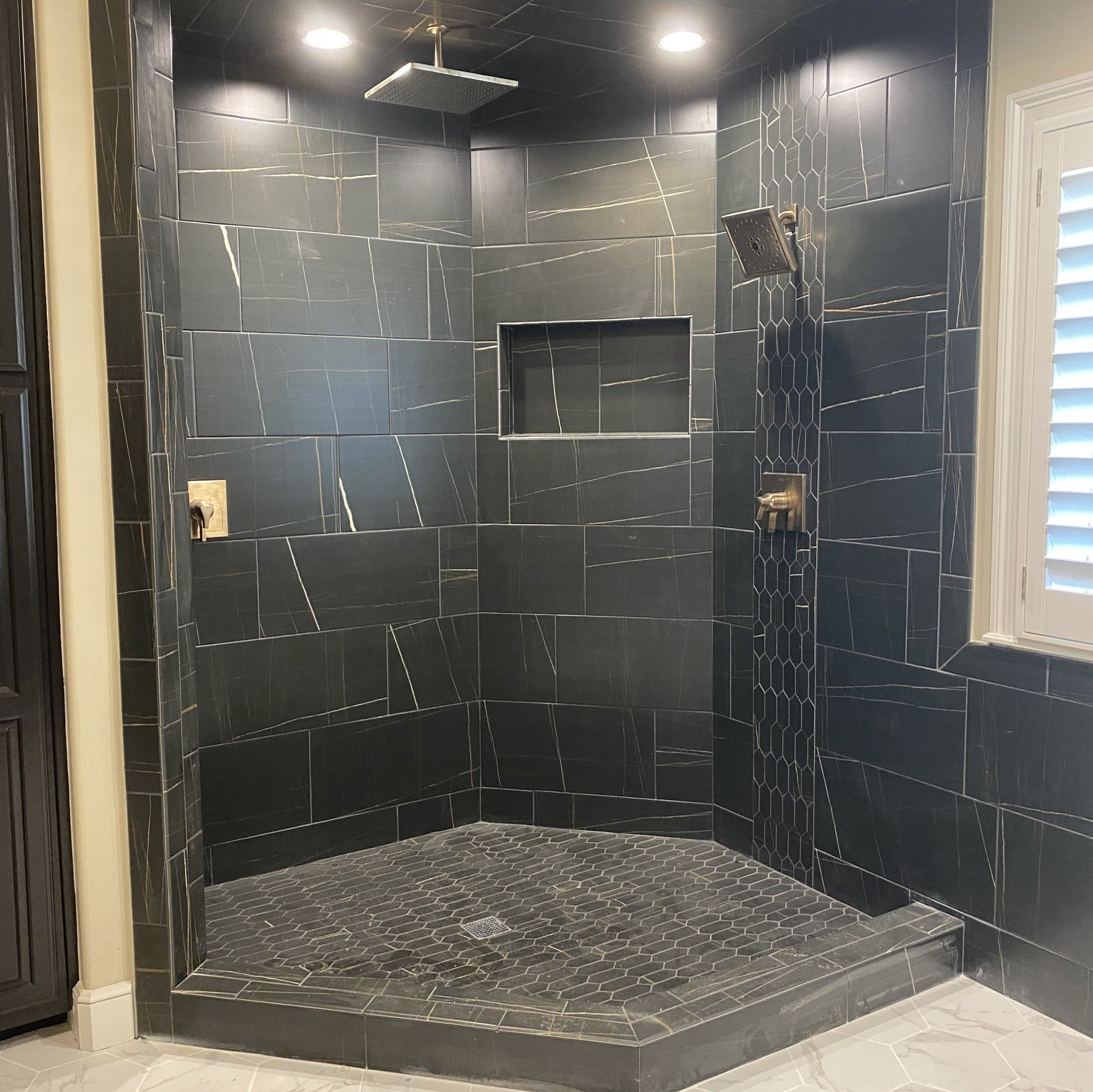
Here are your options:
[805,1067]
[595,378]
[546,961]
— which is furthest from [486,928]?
[595,378]

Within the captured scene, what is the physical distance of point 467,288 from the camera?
11.7 ft

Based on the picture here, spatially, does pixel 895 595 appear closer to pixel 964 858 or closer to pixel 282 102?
pixel 964 858

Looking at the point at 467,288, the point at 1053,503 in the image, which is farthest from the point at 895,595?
the point at 467,288

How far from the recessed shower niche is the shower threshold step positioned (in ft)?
4.50

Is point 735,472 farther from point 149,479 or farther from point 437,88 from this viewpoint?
point 149,479

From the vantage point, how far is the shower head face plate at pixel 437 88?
9.16 ft

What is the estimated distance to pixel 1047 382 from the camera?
248cm

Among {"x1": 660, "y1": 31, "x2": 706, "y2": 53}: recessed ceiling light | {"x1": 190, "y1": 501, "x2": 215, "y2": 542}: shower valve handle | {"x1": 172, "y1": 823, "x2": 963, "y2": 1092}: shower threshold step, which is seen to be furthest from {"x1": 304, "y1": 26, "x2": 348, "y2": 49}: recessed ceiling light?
{"x1": 172, "y1": 823, "x2": 963, "y2": 1092}: shower threshold step

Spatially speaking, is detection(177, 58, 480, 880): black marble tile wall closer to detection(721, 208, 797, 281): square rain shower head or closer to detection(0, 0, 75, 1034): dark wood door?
detection(0, 0, 75, 1034): dark wood door

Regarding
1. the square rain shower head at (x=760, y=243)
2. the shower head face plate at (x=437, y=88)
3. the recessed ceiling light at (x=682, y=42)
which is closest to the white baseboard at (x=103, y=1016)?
the shower head face plate at (x=437, y=88)

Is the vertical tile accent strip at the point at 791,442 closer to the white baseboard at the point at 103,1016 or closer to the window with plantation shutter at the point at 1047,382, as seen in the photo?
the window with plantation shutter at the point at 1047,382

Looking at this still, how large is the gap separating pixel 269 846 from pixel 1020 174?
275cm

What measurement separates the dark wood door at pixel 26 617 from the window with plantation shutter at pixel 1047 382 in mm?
2182

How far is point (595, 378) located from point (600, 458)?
0.27 metres
